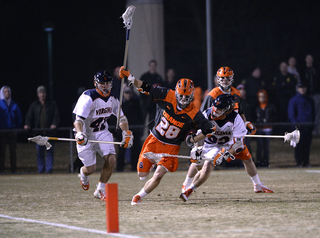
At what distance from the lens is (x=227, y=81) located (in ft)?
31.4

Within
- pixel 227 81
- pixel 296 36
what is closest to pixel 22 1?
pixel 296 36

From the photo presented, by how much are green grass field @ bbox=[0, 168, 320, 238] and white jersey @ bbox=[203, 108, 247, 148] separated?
0.82 m

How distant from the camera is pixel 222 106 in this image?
8586mm

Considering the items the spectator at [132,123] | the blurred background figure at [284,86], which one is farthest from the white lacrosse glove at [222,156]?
the blurred background figure at [284,86]

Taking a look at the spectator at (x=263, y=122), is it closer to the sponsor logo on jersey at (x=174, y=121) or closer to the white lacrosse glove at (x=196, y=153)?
the white lacrosse glove at (x=196, y=153)

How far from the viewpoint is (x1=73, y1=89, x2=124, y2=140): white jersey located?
8.89 meters

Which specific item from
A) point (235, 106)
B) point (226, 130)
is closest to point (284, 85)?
point (235, 106)

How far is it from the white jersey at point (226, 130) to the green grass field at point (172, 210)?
0.82 metres

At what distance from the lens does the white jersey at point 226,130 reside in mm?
8836

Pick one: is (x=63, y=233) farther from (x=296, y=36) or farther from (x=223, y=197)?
(x=296, y=36)

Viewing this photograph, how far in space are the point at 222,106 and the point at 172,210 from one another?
1.71 metres

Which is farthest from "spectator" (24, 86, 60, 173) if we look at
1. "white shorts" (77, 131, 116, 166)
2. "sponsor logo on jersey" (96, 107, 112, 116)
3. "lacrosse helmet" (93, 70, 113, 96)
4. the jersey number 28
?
the jersey number 28

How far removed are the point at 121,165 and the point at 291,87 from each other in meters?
5.25

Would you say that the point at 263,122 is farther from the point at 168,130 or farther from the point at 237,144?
the point at 168,130
